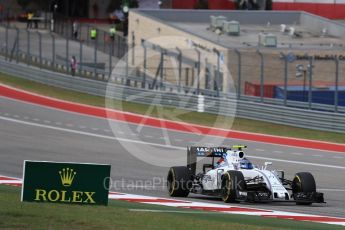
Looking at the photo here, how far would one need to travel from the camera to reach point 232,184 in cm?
1862

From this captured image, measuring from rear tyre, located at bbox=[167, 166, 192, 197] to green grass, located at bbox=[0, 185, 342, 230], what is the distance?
3169mm

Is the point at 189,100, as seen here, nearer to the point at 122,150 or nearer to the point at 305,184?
the point at 122,150

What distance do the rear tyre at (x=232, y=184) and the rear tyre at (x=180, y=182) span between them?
50.2 inches

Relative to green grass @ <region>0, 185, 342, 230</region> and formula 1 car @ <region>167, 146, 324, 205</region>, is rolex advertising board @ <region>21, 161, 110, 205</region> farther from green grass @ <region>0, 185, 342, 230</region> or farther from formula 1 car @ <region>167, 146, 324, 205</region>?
formula 1 car @ <region>167, 146, 324, 205</region>

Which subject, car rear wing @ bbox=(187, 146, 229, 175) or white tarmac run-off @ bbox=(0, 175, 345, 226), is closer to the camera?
white tarmac run-off @ bbox=(0, 175, 345, 226)

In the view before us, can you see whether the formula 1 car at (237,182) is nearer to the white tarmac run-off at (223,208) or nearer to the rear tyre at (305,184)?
the rear tyre at (305,184)

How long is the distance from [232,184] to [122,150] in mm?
Result: 11941

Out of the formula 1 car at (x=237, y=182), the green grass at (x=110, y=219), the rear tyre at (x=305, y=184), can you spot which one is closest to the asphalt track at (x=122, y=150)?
the formula 1 car at (x=237, y=182)

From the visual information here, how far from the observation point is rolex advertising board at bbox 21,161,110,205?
48.5ft

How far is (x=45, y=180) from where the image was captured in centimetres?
1491

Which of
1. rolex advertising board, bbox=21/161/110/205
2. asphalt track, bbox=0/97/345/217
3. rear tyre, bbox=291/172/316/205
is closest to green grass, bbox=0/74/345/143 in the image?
asphalt track, bbox=0/97/345/217

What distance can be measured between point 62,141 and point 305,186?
46.3 feet

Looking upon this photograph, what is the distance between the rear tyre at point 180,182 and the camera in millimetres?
20000

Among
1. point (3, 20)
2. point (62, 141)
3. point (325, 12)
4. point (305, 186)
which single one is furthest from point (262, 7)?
point (305, 186)
